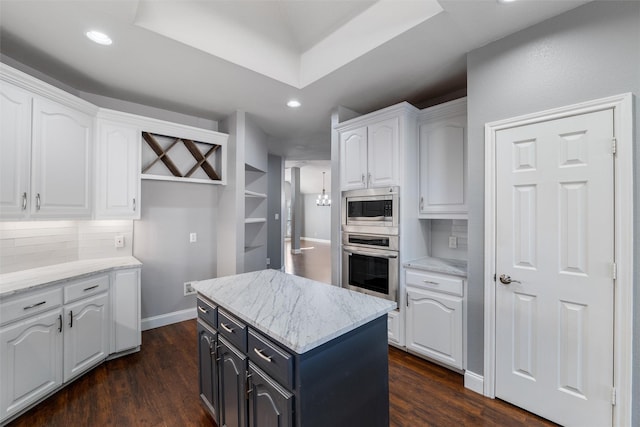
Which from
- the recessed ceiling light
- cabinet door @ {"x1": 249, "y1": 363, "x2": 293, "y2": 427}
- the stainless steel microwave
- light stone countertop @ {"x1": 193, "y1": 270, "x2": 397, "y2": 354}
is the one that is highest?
the recessed ceiling light

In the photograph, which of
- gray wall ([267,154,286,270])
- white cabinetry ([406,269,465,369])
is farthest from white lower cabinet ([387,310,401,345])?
gray wall ([267,154,286,270])

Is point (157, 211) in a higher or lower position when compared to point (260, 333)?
higher

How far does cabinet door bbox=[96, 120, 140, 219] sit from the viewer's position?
9.20 feet

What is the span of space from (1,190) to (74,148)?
700mm

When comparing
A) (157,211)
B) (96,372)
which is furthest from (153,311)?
(157,211)

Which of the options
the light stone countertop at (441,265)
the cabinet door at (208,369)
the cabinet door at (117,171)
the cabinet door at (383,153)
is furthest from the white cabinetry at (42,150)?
the light stone countertop at (441,265)

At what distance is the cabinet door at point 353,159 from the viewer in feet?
→ 10.2

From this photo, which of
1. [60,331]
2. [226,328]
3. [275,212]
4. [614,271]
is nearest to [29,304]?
[60,331]

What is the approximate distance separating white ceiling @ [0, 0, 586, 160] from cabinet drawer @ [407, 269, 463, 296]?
1.93 metres

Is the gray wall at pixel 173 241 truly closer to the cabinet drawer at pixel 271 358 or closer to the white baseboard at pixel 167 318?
the white baseboard at pixel 167 318

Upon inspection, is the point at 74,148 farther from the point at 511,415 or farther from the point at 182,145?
the point at 511,415

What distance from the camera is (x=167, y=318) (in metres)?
3.58

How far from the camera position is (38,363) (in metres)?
2.02

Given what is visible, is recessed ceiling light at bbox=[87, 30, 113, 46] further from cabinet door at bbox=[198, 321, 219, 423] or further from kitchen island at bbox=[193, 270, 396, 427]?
cabinet door at bbox=[198, 321, 219, 423]
